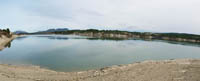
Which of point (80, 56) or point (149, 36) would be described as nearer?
point (80, 56)

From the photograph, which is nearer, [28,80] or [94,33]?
[28,80]

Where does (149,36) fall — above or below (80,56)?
below

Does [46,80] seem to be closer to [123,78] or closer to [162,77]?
[123,78]

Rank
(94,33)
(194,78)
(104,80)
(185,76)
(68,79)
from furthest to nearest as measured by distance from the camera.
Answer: (94,33) < (68,79) < (104,80) < (185,76) < (194,78)

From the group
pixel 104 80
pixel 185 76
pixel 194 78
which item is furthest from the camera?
pixel 104 80

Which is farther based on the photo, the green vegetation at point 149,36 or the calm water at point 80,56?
the green vegetation at point 149,36

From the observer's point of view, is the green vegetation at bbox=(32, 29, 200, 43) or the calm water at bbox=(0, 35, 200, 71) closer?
the calm water at bbox=(0, 35, 200, 71)

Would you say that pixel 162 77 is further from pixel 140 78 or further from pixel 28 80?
pixel 28 80

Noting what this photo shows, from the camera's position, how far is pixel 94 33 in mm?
142375

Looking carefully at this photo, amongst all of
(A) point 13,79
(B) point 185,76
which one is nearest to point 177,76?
(B) point 185,76

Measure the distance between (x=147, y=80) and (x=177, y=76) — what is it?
79.4 inches

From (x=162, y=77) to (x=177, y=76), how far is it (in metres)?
0.94

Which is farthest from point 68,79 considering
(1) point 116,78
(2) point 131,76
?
(2) point 131,76

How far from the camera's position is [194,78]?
9.48 metres
